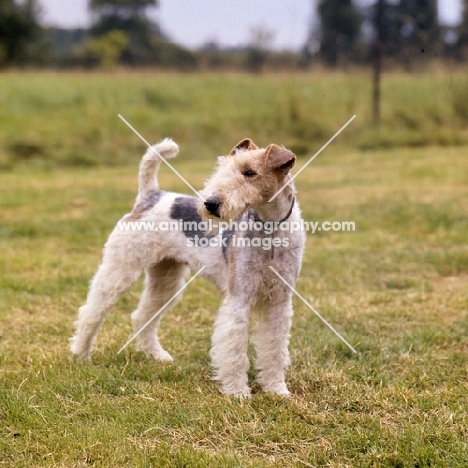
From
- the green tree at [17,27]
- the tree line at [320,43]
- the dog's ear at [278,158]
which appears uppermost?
the green tree at [17,27]

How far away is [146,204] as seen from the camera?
4.45 metres

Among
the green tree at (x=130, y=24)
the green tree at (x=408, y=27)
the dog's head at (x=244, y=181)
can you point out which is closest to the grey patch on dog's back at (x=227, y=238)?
the dog's head at (x=244, y=181)

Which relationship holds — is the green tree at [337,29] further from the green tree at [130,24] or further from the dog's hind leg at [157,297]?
the dog's hind leg at [157,297]

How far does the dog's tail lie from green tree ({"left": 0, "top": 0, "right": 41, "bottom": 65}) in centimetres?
1946

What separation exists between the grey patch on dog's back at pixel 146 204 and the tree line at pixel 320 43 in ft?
24.0

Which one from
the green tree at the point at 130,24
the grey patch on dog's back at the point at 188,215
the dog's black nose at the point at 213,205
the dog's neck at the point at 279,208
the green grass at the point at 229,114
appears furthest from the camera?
the green tree at the point at 130,24

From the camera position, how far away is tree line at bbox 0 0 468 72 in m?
14.3

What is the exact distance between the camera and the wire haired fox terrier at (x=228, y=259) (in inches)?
141

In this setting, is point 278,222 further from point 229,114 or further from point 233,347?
point 229,114

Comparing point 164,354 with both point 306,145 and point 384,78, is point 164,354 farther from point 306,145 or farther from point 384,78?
point 384,78

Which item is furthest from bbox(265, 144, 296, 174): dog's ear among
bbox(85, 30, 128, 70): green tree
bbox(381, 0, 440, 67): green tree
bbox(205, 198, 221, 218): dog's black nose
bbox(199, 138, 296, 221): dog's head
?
bbox(85, 30, 128, 70): green tree

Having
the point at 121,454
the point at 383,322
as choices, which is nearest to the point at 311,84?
the point at 383,322

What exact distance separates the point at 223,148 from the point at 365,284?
8543 mm

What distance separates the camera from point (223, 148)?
14.3 m
